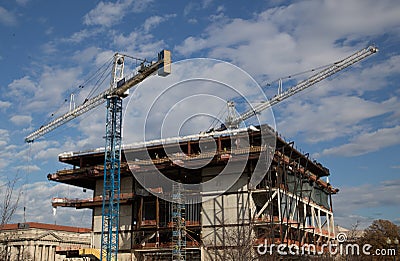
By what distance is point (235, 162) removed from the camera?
255 feet

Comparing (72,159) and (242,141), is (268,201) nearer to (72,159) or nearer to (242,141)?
(242,141)

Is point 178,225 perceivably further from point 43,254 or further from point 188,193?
point 43,254

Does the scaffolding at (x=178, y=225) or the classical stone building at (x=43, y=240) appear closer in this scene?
the scaffolding at (x=178, y=225)

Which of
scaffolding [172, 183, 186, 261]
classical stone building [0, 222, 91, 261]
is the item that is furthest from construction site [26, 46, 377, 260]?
classical stone building [0, 222, 91, 261]

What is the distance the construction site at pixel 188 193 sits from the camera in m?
75.9

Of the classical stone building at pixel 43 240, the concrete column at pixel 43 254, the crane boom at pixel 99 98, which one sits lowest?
the concrete column at pixel 43 254

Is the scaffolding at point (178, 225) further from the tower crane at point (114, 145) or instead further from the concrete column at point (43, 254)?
the concrete column at point (43, 254)

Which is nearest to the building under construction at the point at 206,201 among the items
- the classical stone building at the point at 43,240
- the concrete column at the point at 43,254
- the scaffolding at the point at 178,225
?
the scaffolding at the point at 178,225

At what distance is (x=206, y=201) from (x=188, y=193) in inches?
141

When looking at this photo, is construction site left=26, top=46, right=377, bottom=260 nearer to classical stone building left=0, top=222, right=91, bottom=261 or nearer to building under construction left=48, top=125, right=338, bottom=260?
building under construction left=48, top=125, right=338, bottom=260

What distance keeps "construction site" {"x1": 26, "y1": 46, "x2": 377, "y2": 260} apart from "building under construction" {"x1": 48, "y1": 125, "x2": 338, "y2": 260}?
16 cm

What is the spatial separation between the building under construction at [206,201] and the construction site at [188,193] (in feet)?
0.54

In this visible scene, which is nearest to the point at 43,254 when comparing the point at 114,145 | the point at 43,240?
the point at 43,240

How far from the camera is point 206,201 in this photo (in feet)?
257
